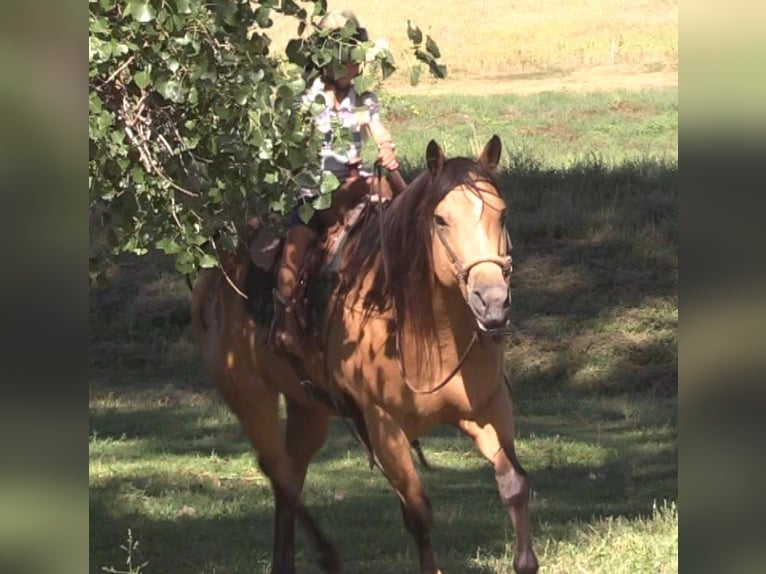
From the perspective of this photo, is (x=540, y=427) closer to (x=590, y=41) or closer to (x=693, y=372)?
(x=693, y=372)

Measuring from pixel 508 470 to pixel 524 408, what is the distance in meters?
7.18

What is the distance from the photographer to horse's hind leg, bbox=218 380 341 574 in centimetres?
795

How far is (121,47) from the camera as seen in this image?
427 centimetres

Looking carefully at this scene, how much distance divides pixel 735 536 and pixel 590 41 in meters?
33.3

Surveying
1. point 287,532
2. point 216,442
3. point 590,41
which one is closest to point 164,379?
point 216,442

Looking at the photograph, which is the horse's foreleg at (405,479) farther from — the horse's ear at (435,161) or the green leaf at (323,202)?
the green leaf at (323,202)

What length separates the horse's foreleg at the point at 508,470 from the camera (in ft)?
20.6

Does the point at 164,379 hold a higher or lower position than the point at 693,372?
lower

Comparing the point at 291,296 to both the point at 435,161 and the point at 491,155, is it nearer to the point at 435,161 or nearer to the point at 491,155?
the point at 435,161

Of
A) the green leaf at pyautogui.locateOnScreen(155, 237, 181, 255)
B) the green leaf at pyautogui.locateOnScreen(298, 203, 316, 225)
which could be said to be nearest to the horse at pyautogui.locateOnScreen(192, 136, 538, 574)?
the green leaf at pyautogui.locateOnScreen(298, 203, 316, 225)

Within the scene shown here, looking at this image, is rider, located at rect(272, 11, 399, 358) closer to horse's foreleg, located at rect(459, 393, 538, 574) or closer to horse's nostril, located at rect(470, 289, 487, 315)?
horse's foreleg, located at rect(459, 393, 538, 574)

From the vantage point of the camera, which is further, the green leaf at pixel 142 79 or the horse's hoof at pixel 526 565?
the horse's hoof at pixel 526 565

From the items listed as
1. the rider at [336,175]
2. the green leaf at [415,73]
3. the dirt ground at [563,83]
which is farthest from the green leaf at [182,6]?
the dirt ground at [563,83]

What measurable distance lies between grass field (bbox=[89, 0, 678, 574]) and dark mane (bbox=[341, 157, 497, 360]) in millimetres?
373
